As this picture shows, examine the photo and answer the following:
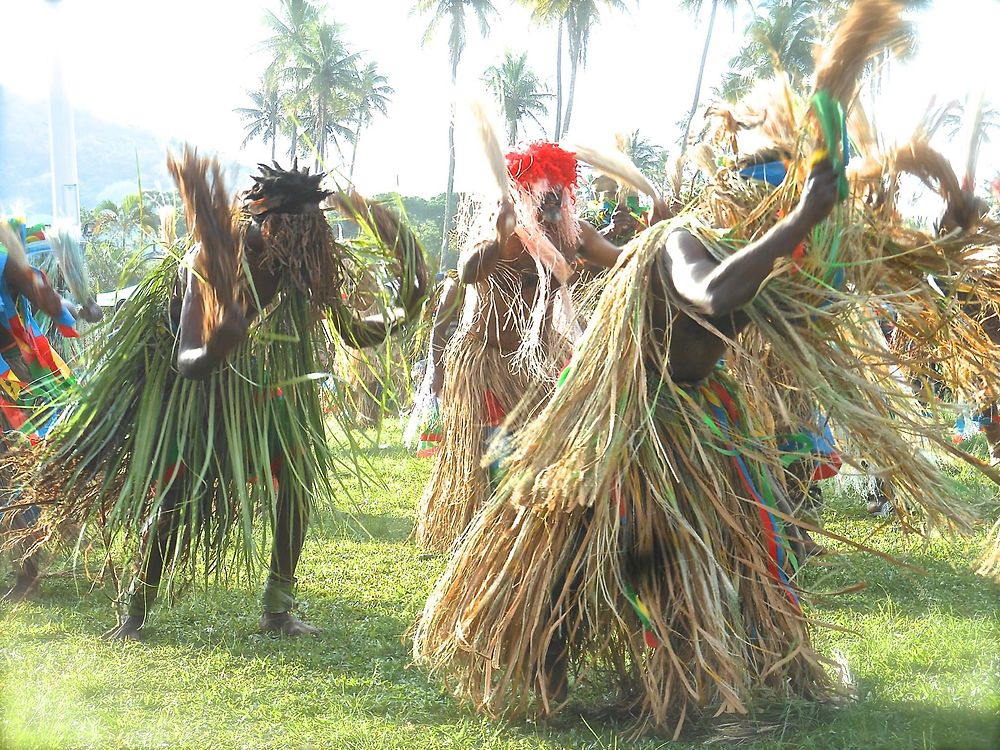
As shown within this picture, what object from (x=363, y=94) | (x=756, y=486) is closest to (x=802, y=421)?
(x=756, y=486)

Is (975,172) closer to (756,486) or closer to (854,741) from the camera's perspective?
(756,486)

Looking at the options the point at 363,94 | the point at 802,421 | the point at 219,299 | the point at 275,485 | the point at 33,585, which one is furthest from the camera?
the point at 363,94

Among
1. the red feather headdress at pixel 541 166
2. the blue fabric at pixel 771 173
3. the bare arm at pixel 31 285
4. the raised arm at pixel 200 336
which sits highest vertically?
the red feather headdress at pixel 541 166

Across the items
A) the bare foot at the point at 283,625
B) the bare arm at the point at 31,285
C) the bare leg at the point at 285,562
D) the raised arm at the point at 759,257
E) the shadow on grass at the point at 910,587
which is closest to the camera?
the raised arm at the point at 759,257

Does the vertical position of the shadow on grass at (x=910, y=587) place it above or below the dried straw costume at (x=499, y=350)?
below

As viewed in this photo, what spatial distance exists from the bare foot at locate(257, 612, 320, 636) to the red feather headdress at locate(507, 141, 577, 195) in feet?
6.71

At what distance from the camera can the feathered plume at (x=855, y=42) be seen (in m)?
2.10

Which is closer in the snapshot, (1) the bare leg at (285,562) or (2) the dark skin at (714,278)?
(2) the dark skin at (714,278)

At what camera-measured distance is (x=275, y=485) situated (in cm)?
362

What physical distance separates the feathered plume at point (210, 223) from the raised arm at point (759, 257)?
A: 1.49 m

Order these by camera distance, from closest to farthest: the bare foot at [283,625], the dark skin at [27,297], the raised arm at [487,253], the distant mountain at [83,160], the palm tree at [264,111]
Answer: the distant mountain at [83,160], the bare foot at [283,625], the raised arm at [487,253], the dark skin at [27,297], the palm tree at [264,111]

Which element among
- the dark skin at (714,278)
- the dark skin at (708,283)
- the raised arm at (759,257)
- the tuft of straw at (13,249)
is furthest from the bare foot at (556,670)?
the tuft of straw at (13,249)

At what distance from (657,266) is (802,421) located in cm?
65

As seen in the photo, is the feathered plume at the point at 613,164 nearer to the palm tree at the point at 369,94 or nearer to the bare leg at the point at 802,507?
the bare leg at the point at 802,507
